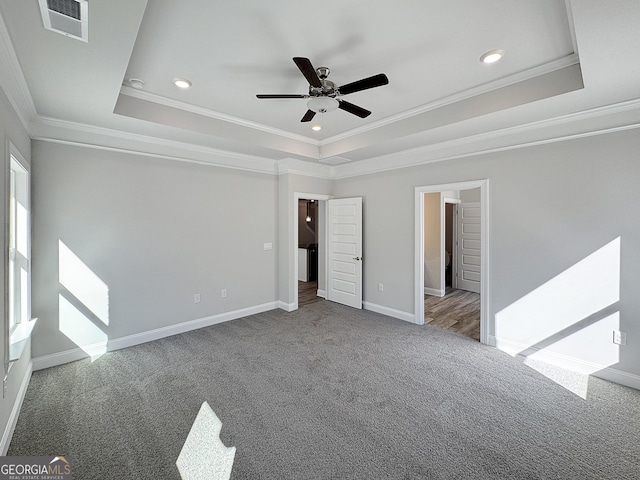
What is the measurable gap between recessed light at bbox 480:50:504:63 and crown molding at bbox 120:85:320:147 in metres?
2.61

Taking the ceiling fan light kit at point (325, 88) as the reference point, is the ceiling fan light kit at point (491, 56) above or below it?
above

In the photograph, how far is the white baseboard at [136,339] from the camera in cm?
308

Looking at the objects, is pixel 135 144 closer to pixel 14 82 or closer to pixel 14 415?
pixel 14 82

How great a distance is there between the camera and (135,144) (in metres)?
3.57

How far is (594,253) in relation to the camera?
286 centimetres

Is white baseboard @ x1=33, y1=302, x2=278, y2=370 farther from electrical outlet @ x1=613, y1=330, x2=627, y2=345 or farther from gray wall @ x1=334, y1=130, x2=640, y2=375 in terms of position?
electrical outlet @ x1=613, y1=330, x2=627, y2=345

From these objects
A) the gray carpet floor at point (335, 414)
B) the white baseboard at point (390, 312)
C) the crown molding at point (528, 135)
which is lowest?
the gray carpet floor at point (335, 414)

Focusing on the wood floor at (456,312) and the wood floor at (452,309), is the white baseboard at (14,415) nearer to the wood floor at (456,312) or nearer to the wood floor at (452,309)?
the wood floor at (452,309)

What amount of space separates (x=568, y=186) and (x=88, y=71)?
14.8 feet

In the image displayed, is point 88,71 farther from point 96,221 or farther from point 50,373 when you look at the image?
point 50,373

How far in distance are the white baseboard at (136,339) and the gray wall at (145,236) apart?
7 centimetres

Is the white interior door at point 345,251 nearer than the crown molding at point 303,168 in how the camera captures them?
No

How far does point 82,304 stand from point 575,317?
5419mm

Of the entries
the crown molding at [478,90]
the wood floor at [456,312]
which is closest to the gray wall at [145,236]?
the crown molding at [478,90]
